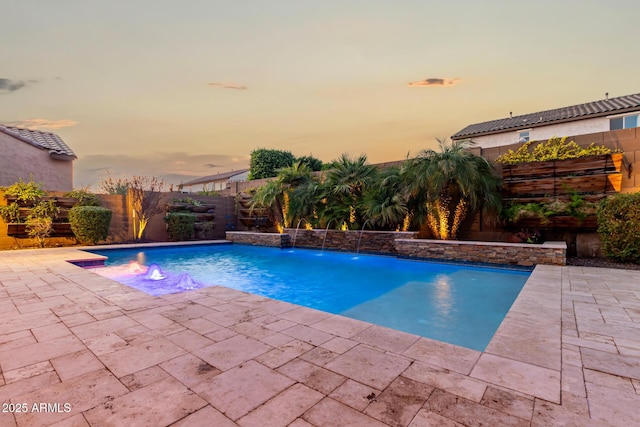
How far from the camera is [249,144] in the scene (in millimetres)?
17203

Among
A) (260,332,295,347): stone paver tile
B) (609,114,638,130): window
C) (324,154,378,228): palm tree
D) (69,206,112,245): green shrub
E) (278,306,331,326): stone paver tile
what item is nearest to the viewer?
(260,332,295,347): stone paver tile

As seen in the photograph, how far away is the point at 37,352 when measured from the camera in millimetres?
Answer: 2229

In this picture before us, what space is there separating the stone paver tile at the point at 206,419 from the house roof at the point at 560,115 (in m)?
17.0

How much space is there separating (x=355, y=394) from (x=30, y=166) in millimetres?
16366

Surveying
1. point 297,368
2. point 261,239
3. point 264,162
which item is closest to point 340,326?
point 297,368

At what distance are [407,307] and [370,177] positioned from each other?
6.10 metres

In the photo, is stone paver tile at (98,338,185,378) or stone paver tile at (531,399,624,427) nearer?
stone paver tile at (531,399,624,427)

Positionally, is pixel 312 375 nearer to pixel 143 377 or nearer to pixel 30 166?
pixel 143 377

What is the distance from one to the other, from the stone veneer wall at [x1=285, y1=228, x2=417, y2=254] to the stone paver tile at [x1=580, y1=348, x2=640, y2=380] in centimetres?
611

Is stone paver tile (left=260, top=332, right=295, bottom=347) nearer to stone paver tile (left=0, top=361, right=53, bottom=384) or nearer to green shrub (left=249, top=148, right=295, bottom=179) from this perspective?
stone paver tile (left=0, top=361, right=53, bottom=384)

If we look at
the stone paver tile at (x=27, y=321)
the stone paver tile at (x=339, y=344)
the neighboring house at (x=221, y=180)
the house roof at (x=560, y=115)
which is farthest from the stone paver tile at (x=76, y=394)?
the neighboring house at (x=221, y=180)

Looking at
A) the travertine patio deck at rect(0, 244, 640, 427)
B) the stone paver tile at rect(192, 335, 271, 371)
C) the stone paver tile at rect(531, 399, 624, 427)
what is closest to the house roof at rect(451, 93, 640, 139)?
the travertine patio deck at rect(0, 244, 640, 427)

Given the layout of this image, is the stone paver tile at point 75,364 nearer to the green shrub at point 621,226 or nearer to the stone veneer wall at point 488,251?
the stone veneer wall at point 488,251

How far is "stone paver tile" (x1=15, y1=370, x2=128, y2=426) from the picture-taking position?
4.90ft
